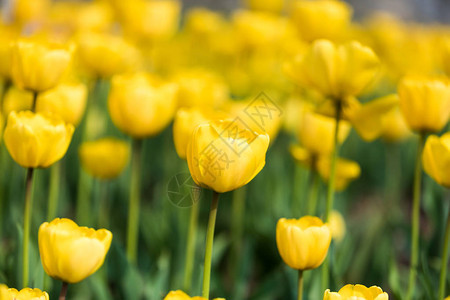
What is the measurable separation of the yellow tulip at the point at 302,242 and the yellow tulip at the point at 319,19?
976mm

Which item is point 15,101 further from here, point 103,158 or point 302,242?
point 302,242

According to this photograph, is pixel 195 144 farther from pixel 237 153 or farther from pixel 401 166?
pixel 401 166

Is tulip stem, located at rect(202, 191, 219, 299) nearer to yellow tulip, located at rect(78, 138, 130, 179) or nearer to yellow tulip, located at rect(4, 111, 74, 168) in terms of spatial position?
yellow tulip, located at rect(4, 111, 74, 168)

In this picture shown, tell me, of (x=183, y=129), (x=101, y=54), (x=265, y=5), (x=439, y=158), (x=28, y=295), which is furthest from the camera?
(x=265, y=5)

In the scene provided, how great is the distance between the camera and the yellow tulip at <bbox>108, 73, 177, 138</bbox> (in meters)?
1.26

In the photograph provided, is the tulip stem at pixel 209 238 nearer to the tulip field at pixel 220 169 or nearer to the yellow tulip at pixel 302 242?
the tulip field at pixel 220 169

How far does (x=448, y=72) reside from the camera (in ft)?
4.82

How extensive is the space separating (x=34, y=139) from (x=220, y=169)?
33cm

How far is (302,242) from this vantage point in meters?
0.91

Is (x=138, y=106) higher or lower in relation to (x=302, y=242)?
higher

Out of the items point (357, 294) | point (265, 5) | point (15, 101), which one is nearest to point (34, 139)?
point (357, 294)

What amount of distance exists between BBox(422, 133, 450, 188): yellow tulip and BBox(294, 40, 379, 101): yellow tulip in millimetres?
181

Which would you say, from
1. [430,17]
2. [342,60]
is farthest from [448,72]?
[430,17]

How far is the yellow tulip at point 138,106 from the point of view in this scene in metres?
1.26
